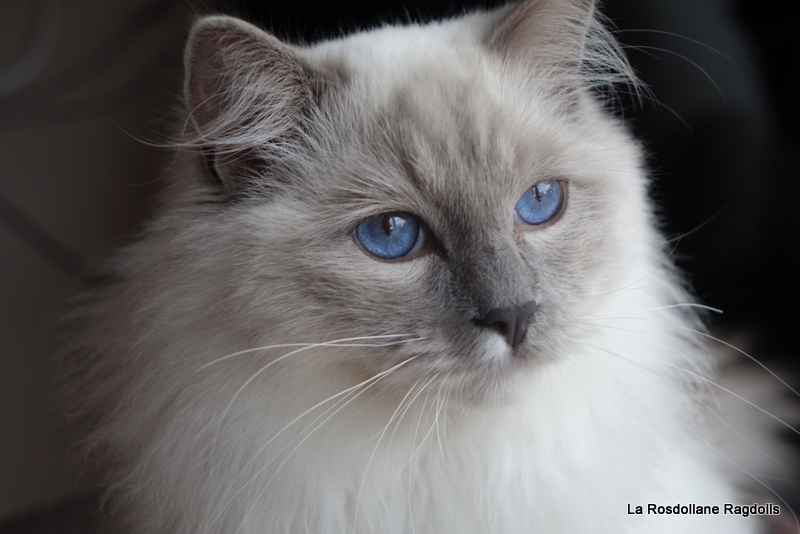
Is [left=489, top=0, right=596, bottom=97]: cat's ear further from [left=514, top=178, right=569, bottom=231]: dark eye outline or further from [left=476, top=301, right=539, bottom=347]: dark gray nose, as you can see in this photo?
[left=476, top=301, right=539, bottom=347]: dark gray nose

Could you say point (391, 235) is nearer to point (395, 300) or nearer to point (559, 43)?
point (395, 300)

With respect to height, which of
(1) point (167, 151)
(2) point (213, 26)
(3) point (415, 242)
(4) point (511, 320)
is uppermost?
(2) point (213, 26)

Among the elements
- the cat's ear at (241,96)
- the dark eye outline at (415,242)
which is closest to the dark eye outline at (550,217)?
the dark eye outline at (415,242)

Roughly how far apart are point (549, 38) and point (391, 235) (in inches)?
18.3

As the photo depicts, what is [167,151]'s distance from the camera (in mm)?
1107

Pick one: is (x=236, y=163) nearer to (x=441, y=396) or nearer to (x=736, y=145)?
(x=441, y=396)

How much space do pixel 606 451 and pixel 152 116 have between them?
1459 millimetres

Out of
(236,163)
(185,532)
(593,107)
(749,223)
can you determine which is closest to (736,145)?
(749,223)

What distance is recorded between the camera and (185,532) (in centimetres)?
100

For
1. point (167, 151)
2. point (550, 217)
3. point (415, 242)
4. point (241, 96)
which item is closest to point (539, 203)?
point (550, 217)

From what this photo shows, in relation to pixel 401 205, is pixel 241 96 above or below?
above

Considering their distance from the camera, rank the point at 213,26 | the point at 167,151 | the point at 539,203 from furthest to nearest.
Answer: the point at 167,151 < the point at 539,203 < the point at 213,26

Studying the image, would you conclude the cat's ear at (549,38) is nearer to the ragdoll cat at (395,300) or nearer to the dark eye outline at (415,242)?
the ragdoll cat at (395,300)

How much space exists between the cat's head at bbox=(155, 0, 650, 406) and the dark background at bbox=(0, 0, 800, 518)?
0.79ft
